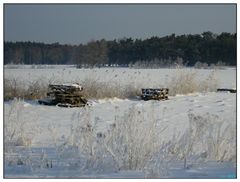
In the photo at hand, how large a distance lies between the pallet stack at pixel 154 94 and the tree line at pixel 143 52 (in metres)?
11.6

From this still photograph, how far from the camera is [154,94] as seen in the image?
1611 centimetres

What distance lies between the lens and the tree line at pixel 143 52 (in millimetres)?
31250

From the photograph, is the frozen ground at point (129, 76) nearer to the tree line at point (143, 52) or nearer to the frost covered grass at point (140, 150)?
the tree line at point (143, 52)

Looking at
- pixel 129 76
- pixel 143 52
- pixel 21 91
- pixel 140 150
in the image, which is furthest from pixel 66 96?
pixel 143 52

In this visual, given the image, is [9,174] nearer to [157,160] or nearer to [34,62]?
[157,160]

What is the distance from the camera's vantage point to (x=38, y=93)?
602 inches

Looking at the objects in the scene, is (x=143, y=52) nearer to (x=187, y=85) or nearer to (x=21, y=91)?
(x=187, y=85)

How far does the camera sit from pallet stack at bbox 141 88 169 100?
52.9ft

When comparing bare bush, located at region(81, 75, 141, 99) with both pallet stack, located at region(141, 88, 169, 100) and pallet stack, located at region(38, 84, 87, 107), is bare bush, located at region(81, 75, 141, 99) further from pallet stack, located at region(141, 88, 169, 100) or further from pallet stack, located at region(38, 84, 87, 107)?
pallet stack, located at region(38, 84, 87, 107)

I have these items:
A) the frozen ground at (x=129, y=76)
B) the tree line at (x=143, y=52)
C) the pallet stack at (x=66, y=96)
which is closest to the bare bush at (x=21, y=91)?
the pallet stack at (x=66, y=96)

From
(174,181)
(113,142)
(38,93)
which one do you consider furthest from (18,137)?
(38,93)

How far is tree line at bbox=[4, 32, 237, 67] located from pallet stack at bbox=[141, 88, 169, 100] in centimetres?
1163

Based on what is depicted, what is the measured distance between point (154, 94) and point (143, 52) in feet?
90.0

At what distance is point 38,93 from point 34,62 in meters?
26.0
